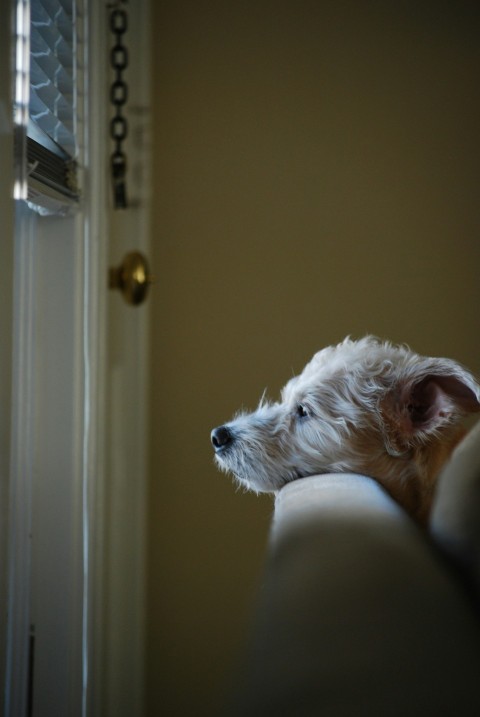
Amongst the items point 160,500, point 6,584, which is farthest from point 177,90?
point 6,584

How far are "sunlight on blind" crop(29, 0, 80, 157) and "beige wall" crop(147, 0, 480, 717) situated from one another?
70cm

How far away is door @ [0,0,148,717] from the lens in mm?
Result: 1369

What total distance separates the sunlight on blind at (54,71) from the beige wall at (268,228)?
704 mm

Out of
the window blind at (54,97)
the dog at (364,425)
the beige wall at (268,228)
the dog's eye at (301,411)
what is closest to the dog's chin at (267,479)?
the dog at (364,425)

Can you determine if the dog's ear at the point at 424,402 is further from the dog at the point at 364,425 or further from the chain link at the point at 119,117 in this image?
the chain link at the point at 119,117

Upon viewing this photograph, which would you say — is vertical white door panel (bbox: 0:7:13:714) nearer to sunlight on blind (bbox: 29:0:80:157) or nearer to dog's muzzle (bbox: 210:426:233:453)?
sunlight on blind (bbox: 29:0:80:157)

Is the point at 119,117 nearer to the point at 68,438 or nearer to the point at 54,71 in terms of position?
the point at 54,71

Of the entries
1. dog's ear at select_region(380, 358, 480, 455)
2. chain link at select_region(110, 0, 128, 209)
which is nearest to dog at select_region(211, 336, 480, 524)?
dog's ear at select_region(380, 358, 480, 455)

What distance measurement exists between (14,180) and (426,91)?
153 centimetres

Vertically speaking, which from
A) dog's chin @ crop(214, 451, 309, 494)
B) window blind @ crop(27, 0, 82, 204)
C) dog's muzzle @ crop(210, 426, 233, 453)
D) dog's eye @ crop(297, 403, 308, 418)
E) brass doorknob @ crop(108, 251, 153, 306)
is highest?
window blind @ crop(27, 0, 82, 204)

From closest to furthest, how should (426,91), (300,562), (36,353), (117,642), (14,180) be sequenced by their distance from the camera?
(300,562) → (14,180) → (36,353) → (117,642) → (426,91)

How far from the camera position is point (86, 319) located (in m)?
1.61

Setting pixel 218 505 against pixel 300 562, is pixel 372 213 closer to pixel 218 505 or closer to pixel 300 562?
pixel 218 505

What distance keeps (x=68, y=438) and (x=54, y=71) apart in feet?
2.47
